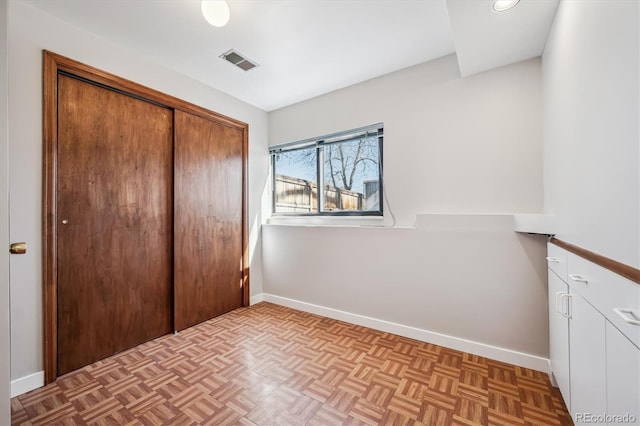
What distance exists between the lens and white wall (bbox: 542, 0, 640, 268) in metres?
0.75

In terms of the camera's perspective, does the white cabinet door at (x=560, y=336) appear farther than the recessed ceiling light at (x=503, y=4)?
No

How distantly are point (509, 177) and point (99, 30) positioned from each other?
10.8 ft

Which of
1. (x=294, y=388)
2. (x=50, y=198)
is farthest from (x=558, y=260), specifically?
(x=50, y=198)

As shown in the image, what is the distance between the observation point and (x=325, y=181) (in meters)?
3.24

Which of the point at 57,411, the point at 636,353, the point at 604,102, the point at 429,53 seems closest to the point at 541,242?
the point at 604,102

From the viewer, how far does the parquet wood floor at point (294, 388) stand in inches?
58.4

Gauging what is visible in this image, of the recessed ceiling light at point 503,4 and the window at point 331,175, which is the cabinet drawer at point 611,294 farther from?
the window at point 331,175

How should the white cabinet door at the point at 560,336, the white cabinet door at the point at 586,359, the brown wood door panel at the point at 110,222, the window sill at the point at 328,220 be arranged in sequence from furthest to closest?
the window sill at the point at 328,220 → the brown wood door panel at the point at 110,222 → the white cabinet door at the point at 560,336 → the white cabinet door at the point at 586,359

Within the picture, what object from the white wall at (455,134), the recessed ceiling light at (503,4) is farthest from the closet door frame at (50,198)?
the recessed ceiling light at (503,4)

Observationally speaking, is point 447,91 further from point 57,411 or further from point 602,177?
point 57,411

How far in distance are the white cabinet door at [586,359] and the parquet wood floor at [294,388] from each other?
1.47 ft

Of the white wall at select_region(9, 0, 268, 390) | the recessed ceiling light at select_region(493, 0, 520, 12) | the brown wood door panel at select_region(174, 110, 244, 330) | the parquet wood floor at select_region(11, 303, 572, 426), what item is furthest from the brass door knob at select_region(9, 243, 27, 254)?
the recessed ceiling light at select_region(493, 0, 520, 12)

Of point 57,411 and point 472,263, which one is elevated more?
point 472,263

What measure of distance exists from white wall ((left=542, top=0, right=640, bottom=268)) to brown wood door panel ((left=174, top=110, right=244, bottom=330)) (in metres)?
2.87
